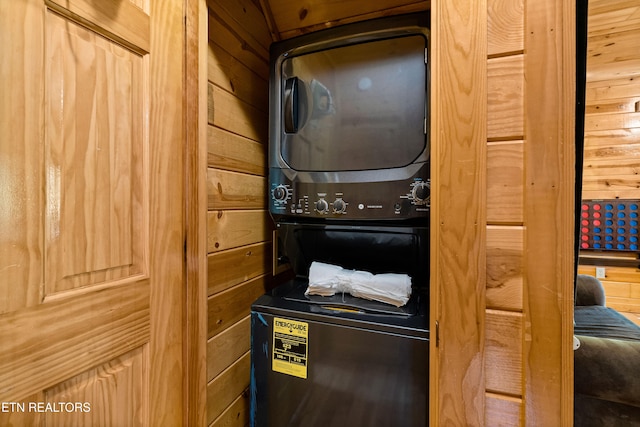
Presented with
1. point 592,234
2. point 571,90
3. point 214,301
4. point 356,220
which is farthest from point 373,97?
point 592,234

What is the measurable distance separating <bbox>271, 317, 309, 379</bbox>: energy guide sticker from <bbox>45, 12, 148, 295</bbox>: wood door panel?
41cm

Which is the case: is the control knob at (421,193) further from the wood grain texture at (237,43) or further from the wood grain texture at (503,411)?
the wood grain texture at (237,43)

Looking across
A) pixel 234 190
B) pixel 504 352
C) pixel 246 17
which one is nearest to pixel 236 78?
pixel 246 17

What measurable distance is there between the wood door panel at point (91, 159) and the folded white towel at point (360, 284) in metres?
0.51

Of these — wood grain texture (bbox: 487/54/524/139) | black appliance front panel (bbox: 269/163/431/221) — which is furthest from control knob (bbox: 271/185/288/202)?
wood grain texture (bbox: 487/54/524/139)

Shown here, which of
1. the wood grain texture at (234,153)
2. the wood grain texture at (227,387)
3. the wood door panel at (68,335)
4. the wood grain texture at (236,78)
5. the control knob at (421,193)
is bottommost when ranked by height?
the wood grain texture at (227,387)

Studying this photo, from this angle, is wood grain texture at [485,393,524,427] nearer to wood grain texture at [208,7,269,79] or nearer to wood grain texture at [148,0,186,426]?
wood grain texture at [148,0,186,426]

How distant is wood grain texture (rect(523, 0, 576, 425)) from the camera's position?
543mm

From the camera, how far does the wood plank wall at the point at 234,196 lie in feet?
3.00

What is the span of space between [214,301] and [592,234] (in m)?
3.38

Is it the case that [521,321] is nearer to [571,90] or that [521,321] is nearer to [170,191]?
[571,90]

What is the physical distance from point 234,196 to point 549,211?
0.89 meters

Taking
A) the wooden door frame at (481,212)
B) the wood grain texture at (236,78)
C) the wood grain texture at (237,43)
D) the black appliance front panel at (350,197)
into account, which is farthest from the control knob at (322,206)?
the wood grain texture at (237,43)

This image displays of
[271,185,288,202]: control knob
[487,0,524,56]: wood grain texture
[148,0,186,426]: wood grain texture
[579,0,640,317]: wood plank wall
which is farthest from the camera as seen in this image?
[579,0,640,317]: wood plank wall
